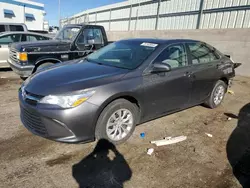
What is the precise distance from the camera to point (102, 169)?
8.52 ft

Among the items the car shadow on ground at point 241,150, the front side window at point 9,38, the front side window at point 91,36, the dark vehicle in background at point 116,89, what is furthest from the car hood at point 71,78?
the front side window at point 9,38

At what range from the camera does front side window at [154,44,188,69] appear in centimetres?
355

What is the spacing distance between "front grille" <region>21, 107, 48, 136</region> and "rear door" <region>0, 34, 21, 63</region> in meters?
5.78

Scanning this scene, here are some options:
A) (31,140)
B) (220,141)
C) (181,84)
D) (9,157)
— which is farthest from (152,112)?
(9,157)

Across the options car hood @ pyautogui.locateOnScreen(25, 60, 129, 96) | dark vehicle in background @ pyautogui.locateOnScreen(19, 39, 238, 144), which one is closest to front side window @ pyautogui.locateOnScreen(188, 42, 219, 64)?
dark vehicle in background @ pyautogui.locateOnScreen(19, 39, 238, 144)

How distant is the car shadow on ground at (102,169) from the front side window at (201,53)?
2.47 meters

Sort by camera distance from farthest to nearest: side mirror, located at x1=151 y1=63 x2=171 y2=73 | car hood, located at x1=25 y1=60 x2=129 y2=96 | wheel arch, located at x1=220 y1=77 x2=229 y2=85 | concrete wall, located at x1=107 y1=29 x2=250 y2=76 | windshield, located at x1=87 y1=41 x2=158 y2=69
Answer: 1. concrete wall, located at x1=107 y1=29 x2=250 y2=76
2. wheel arch, located at x1=220 y1=77 x2=229 y2=85
3. windshield, located at x1=87 y1=41 x2=158 y2=69
4. side mirror, located at x1=151 y1=63 x2=171 y2=73
5. car hood, located at x1=25 y1=60 x2=129 y2=96

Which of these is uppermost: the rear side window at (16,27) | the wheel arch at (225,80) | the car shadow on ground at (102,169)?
the rear side window at (16,27)

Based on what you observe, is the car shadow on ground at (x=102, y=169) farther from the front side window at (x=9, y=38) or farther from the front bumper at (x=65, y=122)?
the front side window at (x=9, y=38)

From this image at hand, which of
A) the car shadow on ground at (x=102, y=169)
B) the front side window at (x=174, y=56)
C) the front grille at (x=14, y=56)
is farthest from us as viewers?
the front grille at (x=14, y=56)

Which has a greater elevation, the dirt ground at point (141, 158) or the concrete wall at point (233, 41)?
the concrete wall at point (233, 41)

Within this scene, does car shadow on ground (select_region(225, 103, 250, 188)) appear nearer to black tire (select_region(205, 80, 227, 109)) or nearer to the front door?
black tire (select_region(205, 80, 227, 109))

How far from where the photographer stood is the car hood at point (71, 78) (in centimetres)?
271

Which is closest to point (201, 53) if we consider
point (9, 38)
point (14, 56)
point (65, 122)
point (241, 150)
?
point (241, 150)
